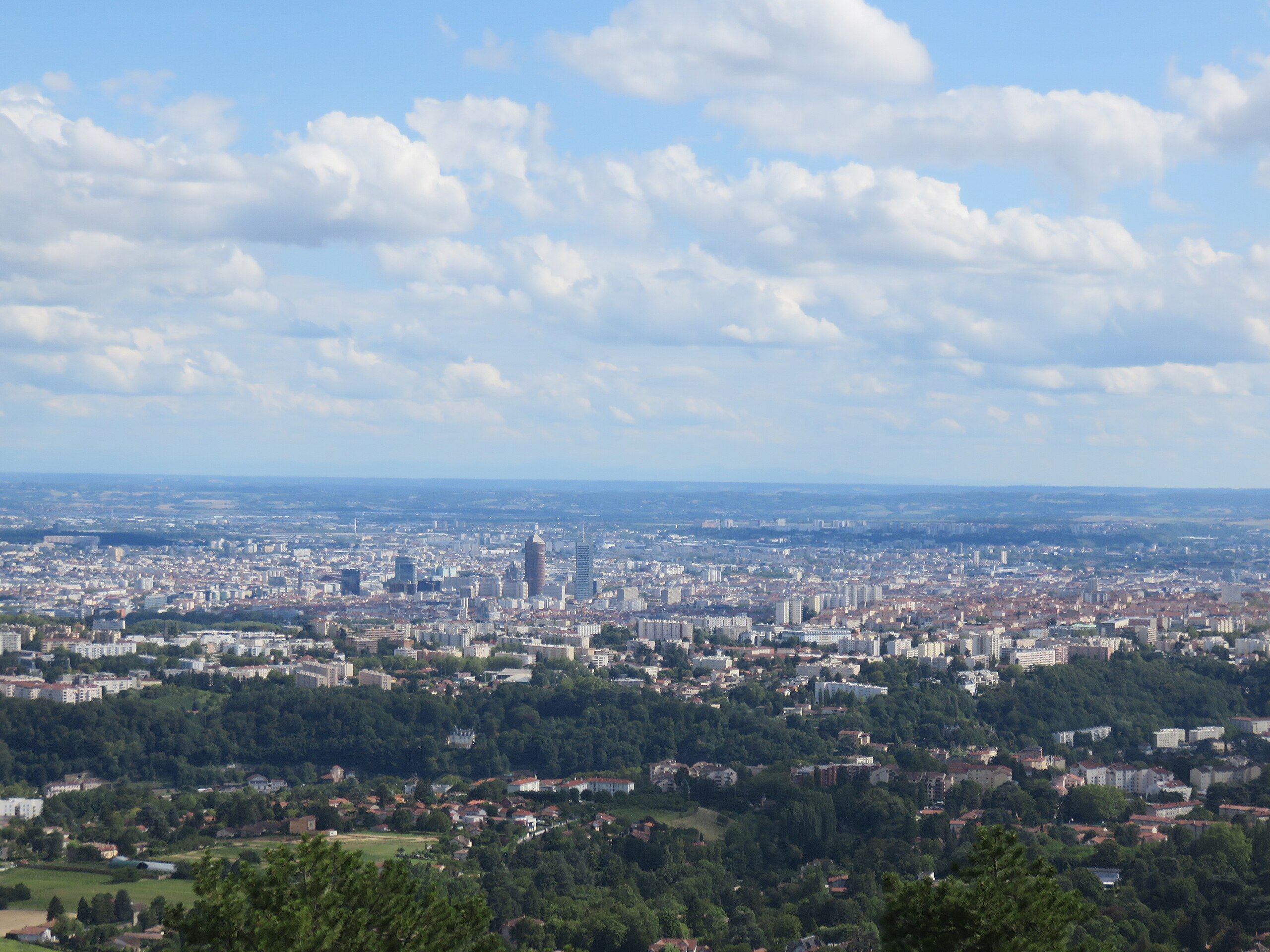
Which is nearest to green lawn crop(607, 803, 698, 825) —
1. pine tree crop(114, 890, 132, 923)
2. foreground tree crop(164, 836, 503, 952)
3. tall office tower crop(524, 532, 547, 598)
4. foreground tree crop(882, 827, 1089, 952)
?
pine tree crop(114, 890, 132, 923)

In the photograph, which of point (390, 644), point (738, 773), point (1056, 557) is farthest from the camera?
point (1056, 557)

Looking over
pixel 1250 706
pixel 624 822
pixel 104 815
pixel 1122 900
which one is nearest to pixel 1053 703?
pixel 1250 706

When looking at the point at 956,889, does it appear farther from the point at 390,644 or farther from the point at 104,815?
the point at 390,644

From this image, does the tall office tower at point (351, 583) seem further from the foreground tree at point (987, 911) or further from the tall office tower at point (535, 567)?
the foreground tree at point (987, 911)

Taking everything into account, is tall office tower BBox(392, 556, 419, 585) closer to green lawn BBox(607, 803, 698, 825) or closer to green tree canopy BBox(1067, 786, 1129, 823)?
green lawn BBox(607, 803, 698, 825)

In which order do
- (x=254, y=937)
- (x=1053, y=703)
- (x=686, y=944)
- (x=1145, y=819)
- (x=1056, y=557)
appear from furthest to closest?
(x=1056, y=557)
(x=1053, y=703)
(x=1145, y=819)
(x=686, y=944)
(x=254, y=937)

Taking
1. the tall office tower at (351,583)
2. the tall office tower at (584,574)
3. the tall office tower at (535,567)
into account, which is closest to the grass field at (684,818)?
the tall office tower at (584,574)
